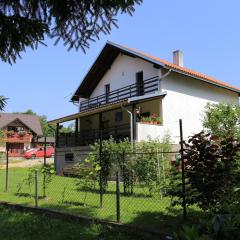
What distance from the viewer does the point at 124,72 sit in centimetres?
2664

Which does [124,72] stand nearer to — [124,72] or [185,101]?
[124,72]

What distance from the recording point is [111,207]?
9.35m

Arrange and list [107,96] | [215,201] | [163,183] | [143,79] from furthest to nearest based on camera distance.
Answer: [107,96]
[143,79]
[163,183]
[215,201]

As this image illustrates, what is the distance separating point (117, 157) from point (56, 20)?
698 cm

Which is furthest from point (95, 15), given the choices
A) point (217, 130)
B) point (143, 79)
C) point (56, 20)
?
point (143, 79)

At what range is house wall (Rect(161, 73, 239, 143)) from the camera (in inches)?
875

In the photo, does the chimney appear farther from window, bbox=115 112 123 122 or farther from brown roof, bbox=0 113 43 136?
brown roof, bbox=0 113 43 136

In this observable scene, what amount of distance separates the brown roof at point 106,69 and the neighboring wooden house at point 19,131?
103 ft

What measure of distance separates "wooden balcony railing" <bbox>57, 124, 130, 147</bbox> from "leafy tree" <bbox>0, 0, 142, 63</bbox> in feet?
48.3

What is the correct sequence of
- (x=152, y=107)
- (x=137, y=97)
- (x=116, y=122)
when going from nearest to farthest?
(x=137, y=97) → (x=152, y=107) → (x=116, y=122)

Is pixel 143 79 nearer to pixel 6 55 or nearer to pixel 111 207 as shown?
pixel 111 207

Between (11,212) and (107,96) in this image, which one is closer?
(11,212)

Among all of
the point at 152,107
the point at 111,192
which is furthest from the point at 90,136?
the point at 111,192

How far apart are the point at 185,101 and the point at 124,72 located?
5289mm
